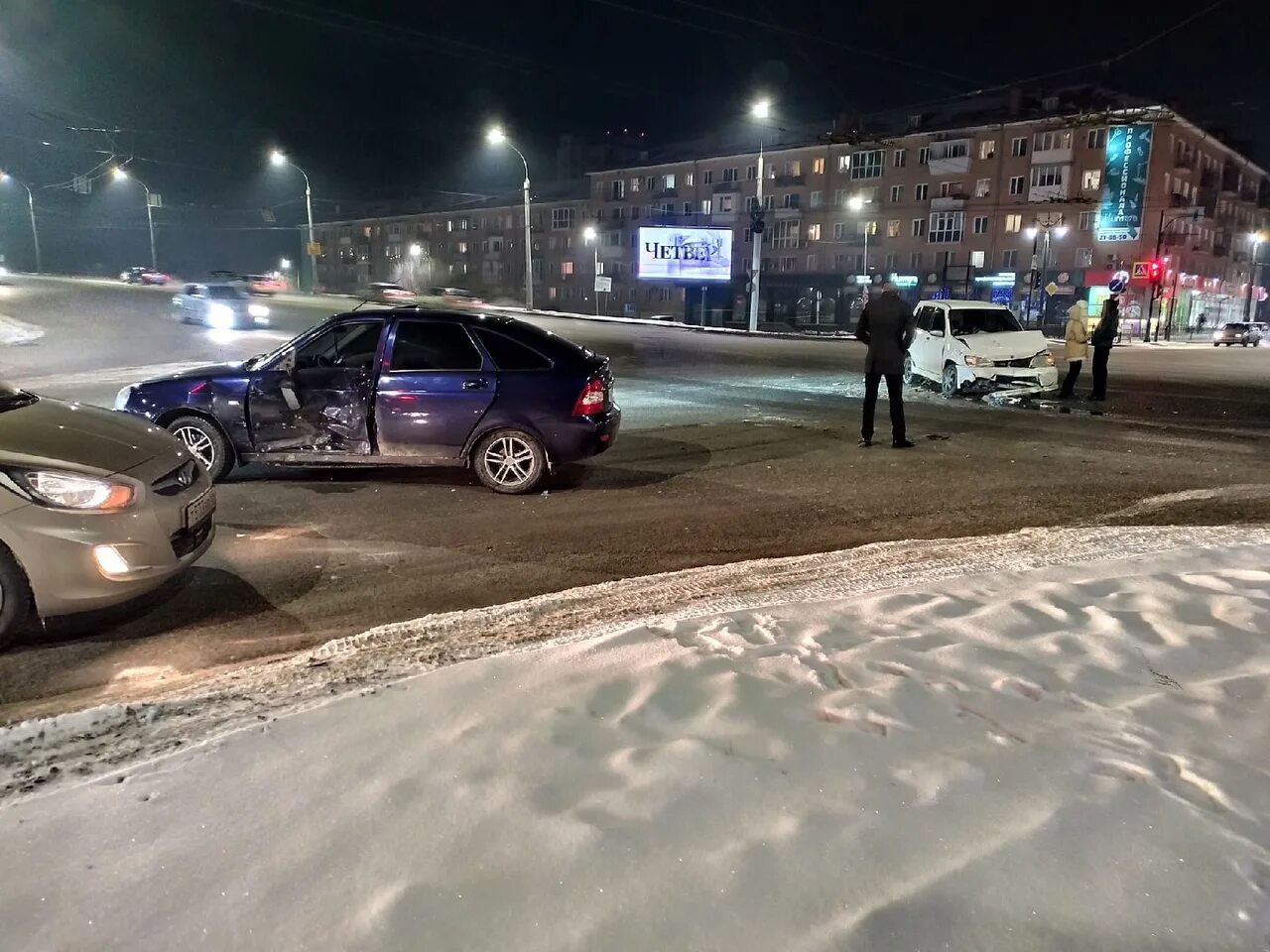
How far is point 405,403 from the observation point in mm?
7828

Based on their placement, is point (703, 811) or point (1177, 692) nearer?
point (703, 811)

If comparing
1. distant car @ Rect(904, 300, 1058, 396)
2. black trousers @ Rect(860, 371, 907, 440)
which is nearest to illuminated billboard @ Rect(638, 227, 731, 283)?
distant car @ Rect(904, 300, 1058, 396)

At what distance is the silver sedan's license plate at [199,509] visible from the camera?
16.5 feet

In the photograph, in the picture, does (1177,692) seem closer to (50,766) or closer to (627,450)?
(50,766)

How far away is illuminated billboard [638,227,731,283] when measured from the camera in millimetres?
50938

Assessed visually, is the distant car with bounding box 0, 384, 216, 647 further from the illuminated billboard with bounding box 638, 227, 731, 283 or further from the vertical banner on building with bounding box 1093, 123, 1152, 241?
the vertical banner on building with bounding box 1093, 123, 1152, 241

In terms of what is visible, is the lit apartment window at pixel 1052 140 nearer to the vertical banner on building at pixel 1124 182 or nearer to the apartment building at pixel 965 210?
the apartment building at pixel 965 210

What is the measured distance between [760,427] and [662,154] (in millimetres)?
71996

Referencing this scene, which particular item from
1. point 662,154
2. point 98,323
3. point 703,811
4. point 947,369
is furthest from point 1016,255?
point 703,811

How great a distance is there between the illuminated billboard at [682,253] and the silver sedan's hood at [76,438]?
4698cm

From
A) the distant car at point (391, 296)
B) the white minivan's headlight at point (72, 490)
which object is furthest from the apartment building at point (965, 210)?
the white minivan's headlight at point (72, 490)

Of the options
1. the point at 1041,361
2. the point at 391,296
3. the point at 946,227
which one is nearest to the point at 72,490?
the point at 1041,361

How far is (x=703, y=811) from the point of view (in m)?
2.72

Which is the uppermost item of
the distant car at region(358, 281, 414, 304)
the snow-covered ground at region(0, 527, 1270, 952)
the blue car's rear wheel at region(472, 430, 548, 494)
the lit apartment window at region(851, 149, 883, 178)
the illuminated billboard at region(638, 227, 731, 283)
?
the lit apartment window at region(851, 149, 883, 178)
